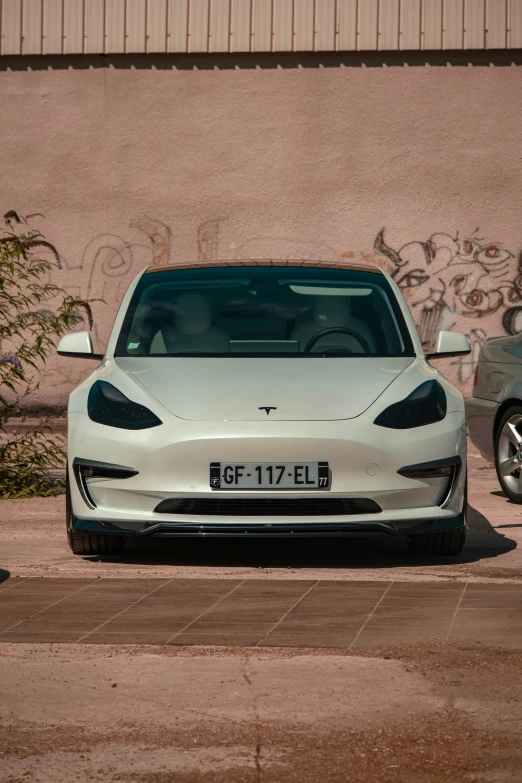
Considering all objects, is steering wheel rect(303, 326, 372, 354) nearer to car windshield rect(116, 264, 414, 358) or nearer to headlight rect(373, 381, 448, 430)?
car windshield rect(116, 264, 414, 358)

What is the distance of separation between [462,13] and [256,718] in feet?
42.5

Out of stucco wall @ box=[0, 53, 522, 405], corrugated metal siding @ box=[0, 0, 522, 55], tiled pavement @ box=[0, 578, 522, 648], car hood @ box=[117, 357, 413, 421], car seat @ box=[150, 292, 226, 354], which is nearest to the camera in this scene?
tiled pavement @ box=[0, 578, 522, 648]

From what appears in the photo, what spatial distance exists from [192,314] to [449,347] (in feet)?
4.60

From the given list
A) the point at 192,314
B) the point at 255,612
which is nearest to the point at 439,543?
the point at 255,612

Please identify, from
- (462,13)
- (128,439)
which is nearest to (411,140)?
(462,13)

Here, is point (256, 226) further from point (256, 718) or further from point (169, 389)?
point (256, 718)

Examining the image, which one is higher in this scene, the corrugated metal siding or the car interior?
the corrugated metal siding

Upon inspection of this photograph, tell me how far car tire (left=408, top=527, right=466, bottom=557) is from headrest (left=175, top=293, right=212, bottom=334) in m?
1.60

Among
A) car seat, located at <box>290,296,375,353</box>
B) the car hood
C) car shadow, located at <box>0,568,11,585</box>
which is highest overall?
car seat, located at <box>290,296,375,353</box>

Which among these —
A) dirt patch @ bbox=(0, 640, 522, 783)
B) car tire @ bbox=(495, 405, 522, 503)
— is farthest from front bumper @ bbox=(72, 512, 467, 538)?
car tire @ bbox=(495, 405, 522, 503)

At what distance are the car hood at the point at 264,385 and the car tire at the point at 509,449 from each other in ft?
8.41

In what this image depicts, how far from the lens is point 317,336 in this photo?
721 centimetres

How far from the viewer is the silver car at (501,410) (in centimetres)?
920

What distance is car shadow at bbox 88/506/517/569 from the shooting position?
675 cm
